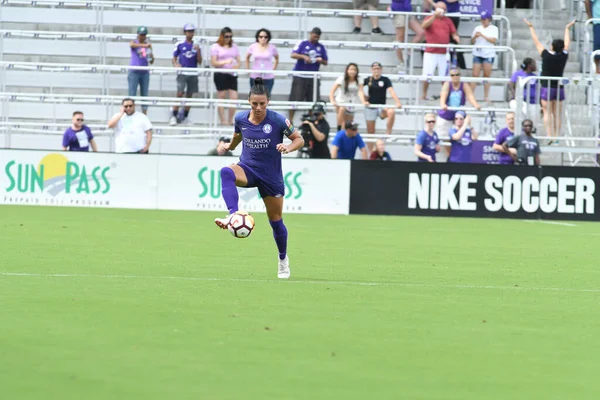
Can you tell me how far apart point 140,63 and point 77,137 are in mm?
3906

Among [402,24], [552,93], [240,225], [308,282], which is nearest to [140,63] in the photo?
[402,24]

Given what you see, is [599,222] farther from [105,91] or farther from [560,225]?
[105,91]

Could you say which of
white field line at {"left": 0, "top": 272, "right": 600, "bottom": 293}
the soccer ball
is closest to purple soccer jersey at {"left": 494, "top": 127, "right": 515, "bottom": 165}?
white field line at {"left": 0, "top": 272, "right": 600, "bottom": 293}

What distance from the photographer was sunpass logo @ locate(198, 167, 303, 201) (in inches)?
938

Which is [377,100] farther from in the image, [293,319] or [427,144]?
[293,319]

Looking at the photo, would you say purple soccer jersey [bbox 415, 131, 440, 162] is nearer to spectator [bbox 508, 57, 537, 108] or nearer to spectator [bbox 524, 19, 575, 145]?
spectator [bbox 508, 57, 537, 108]

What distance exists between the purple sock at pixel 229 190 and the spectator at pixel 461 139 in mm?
→ 13677

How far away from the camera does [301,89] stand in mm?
27250

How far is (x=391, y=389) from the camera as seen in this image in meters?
6.38

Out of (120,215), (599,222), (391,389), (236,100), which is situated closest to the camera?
(391,389)

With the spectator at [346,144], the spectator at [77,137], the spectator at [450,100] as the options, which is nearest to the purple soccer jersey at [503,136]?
the spectator at [450,100]

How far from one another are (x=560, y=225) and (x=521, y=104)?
10.6ft

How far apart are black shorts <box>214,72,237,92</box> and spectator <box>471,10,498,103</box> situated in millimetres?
5924

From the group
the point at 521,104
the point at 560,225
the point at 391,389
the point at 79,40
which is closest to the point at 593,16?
the point at 521,104
